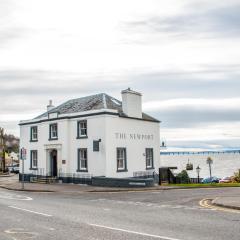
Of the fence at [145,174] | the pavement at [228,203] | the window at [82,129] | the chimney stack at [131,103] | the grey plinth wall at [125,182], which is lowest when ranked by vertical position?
the pavement at [228,203]

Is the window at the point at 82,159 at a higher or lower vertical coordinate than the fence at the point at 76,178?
higher

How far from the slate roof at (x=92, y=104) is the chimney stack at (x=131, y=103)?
62 centimetres

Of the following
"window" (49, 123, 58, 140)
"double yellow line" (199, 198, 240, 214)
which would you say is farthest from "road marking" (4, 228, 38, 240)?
"window" (49, 123, 58, 140)

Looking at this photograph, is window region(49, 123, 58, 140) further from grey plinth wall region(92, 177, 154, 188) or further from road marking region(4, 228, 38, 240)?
road marking region(4, 228, 38, 240)

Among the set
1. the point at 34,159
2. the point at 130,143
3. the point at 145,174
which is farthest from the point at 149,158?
the point at 34,159

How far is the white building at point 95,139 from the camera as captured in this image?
3653 cm

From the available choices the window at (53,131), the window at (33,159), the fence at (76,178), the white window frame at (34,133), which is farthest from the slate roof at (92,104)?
the fence at (76,178)

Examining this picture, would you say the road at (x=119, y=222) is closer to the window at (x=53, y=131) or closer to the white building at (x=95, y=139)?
the white building at (x=95, y=139)

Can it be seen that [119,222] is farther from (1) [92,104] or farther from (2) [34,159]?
(2) [34,159]

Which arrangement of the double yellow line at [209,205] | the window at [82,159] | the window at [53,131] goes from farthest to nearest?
the window at [53,131], the window at [82,159], the double yellow line at [209,205]

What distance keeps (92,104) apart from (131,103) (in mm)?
3446

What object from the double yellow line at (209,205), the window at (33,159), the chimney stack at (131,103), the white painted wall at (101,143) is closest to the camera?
the double yellow line at (209,205)

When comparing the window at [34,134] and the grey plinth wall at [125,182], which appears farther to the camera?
the window at [34,134]

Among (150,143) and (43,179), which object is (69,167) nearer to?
(43,179)
